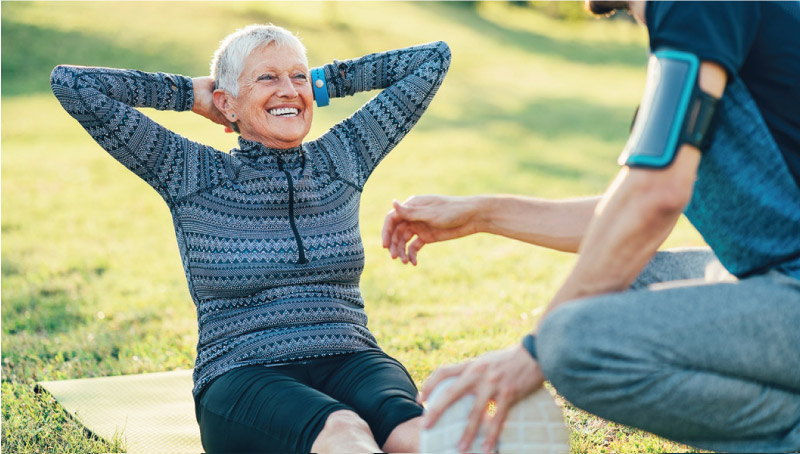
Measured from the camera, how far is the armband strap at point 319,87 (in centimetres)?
336

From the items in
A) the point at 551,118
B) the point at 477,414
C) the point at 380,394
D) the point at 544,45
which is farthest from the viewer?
the point at 544,45

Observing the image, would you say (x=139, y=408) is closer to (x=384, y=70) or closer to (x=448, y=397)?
(x=384, y=70)

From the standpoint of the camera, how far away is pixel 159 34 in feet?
68.0

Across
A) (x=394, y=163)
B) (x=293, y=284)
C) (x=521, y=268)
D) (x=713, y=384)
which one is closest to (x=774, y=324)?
(x=713, y=384)

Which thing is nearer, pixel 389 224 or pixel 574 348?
pixel 574 348

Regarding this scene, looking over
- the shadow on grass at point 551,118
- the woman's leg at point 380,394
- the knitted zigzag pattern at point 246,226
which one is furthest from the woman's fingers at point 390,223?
the shadow on grass at point 551,118

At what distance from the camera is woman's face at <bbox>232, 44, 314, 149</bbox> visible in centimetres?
315

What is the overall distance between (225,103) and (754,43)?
1.99 m

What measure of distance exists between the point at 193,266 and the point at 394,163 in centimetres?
902

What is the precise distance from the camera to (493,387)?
2.01m

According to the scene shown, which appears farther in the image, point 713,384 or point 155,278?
point 155,278

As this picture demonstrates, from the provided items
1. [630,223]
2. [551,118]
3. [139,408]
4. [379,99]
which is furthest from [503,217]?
[551,118]

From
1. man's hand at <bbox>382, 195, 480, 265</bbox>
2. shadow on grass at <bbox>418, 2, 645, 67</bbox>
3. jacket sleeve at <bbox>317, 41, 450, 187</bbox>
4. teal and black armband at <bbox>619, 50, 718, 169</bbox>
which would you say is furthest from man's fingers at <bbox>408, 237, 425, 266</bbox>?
shadow on grass at <bbox>418, 2, 645, 67</bbox>

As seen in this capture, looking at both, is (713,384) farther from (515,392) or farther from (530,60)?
(530,60)
